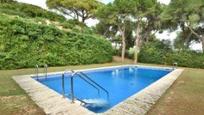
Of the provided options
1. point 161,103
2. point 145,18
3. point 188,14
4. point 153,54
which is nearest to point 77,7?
point 145,18

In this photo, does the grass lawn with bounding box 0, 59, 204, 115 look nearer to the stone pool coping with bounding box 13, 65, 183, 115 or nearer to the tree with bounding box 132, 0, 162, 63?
the stone pool coping with bounding box 13, 65, 183, 115

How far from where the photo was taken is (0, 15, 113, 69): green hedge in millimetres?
13149

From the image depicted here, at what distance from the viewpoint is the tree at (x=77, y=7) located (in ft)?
95.7

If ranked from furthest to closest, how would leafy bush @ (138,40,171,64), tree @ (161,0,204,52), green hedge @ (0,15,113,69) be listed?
leafy bush @ (138,40,171,64), tree @ (161,0,204,52), green hedge @ (0,15,113,69)

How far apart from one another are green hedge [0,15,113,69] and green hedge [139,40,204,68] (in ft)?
20.5

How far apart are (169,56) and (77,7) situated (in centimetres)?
1539

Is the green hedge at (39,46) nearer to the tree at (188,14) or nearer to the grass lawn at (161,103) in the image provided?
the grass lawn at (161,103)

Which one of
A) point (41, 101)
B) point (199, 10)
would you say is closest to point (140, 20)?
point (199, 10)

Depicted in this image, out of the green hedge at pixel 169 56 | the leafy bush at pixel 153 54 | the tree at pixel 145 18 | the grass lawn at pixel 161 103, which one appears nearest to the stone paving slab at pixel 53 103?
the grass lawn at pixel 161 103

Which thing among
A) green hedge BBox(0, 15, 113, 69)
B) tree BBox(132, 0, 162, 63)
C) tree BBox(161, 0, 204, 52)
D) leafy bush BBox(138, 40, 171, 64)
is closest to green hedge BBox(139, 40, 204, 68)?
leafy bush BBox(138, 40, 171, 64)

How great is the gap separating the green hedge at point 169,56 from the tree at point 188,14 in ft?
7.44

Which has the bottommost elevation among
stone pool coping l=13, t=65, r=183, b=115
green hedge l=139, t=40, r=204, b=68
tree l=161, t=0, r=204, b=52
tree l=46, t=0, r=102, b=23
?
stone pool coping l=13, t=65, r=183, b=115

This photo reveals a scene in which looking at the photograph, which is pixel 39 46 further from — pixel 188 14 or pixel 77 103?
pixel 188 14

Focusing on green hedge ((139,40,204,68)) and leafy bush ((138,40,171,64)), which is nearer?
green hedge ((139,40,204,68))
